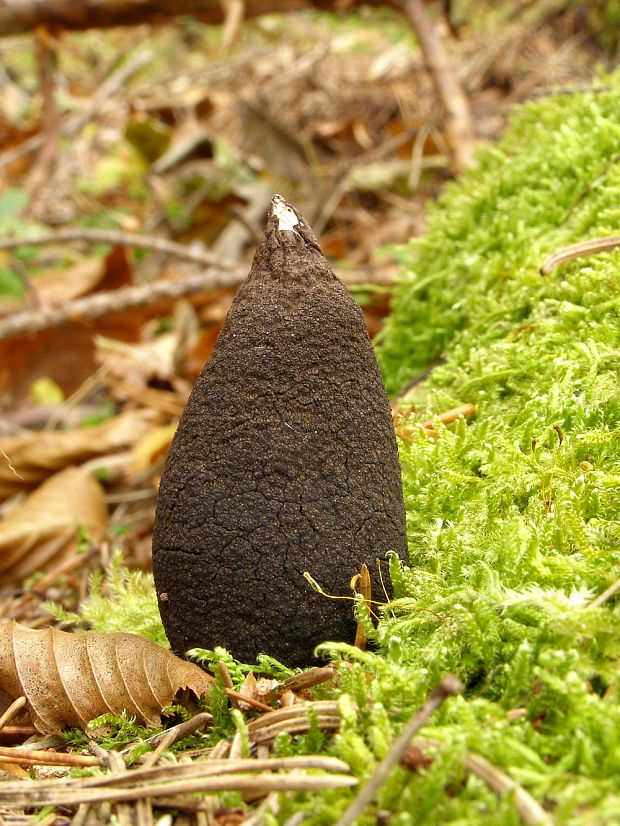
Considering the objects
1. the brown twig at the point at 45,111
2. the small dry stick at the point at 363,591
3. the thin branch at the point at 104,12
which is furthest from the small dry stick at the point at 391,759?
the brown twig at the point at 45,111

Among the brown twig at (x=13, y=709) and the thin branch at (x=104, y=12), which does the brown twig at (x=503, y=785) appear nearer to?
the brown twig at (x=13, y=709)

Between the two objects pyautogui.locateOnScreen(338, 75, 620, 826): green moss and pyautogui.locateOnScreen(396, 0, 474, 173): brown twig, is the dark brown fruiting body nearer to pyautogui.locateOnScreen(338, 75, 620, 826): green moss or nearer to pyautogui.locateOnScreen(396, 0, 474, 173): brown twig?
pyautogui.locateOnScreen(338, 75, 620, 826): green moss

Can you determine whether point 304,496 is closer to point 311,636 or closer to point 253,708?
point 311,636

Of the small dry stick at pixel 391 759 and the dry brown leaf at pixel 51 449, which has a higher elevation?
the dry brown leaf at pixel 51 449

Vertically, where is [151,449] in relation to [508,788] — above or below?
above

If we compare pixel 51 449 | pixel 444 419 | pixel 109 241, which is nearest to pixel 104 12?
pixel 109 241

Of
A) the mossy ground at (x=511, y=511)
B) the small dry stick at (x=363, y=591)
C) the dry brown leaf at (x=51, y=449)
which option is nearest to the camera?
the mossy ground at (x=511, y=511)

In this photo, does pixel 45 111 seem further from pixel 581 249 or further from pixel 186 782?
pixel 186 782
